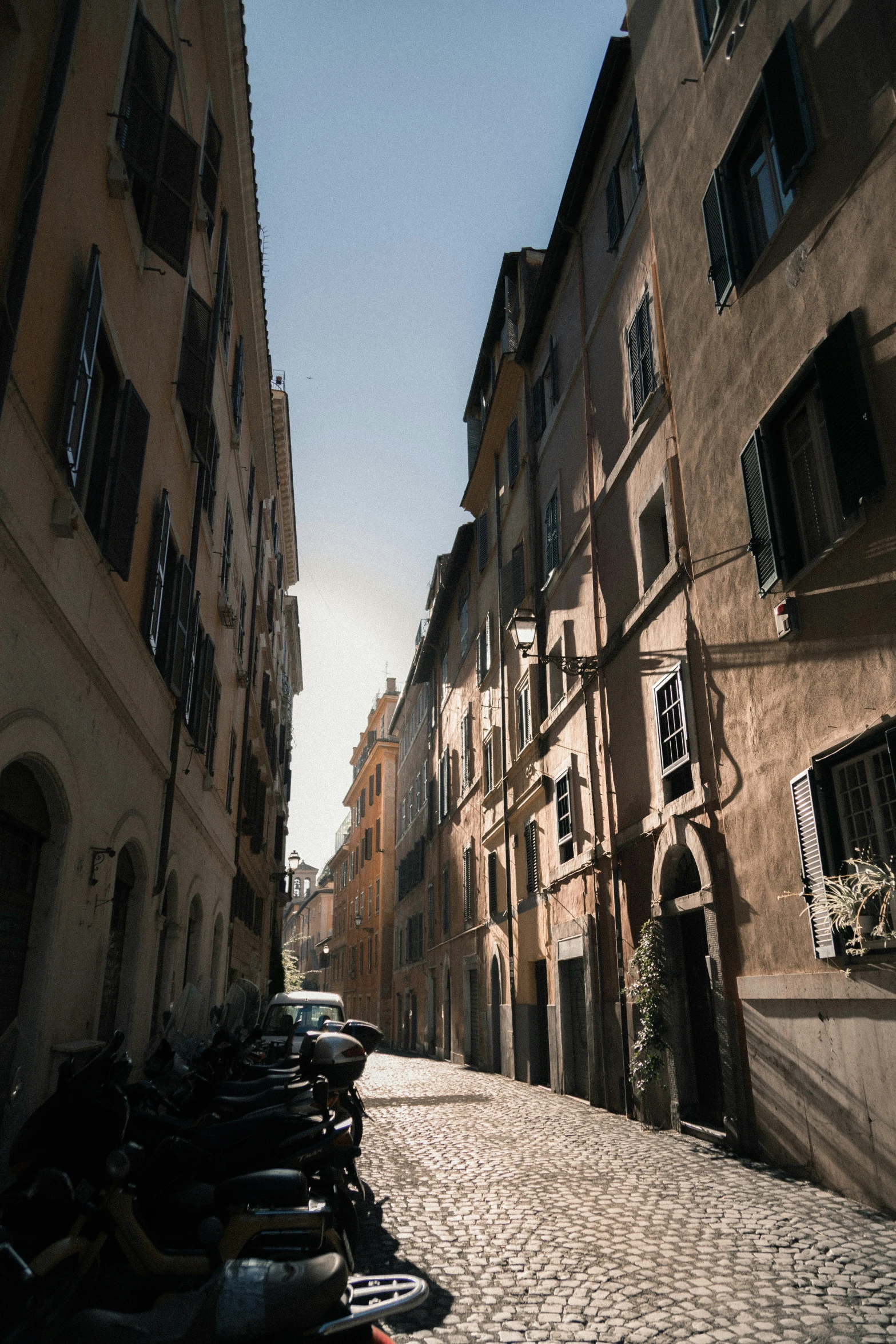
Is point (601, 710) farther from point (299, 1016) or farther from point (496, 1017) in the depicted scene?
point (496, 1017)

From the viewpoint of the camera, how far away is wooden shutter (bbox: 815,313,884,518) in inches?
260

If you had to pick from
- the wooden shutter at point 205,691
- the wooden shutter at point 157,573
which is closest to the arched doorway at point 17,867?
the wooden shutter at point 157,573

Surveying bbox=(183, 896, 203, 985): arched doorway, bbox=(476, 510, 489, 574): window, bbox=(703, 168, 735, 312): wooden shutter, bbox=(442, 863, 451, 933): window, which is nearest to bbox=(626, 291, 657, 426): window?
bbox=(703, 168, 735, 312): wooden shutter

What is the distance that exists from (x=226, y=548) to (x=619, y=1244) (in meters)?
12.1

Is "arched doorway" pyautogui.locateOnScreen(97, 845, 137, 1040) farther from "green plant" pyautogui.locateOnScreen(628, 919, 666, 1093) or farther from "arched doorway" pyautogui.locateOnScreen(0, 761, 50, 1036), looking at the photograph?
"green plant" pyautogui.locateOnScreen(628, 919, 666, 1093)

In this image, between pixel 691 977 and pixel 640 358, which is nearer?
pixel 691 977

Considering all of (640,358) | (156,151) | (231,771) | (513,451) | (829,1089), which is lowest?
(829,1089)

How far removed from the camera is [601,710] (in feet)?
43.0

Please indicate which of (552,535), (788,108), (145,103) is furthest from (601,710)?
(145,103)

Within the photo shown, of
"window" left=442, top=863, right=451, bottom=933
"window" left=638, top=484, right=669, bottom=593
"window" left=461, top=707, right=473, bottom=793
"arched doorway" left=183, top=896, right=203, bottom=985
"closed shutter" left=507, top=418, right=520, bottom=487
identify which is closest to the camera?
"window" left=638, top=484, right=669, bottom=593

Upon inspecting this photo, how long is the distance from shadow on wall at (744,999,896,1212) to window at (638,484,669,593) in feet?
18.3

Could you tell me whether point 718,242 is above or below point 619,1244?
above

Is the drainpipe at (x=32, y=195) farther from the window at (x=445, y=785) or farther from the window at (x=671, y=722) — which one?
the window at (x=445, y=785)

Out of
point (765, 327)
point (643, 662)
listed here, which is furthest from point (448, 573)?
point (765, 327)
